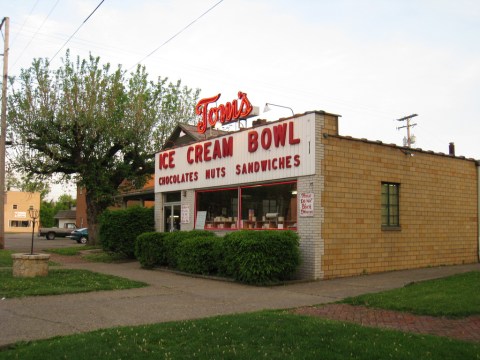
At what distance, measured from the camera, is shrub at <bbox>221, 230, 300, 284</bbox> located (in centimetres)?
1350

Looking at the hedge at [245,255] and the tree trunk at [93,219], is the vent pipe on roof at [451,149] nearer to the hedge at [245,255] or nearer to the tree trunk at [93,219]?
the hedge at [245,255]

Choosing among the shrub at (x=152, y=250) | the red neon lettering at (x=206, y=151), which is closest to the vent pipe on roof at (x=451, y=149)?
the red neon lettering at (x=206, y=151)

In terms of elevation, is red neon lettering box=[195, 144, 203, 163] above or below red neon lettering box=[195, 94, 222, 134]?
below

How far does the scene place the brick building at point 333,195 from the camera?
48.3 ft

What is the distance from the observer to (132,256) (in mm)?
22172

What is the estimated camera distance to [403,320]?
8.50 m

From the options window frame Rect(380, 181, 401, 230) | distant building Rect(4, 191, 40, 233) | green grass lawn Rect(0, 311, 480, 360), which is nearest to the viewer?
green grass lawn Rect(0, 311, 480, 360)

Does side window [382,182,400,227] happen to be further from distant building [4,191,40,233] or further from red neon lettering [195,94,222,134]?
distant building [4,191,40,233]

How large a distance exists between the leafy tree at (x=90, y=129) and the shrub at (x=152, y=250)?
1128 cm

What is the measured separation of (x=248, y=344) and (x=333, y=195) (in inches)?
351

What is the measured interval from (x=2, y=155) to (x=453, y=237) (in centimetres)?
2195

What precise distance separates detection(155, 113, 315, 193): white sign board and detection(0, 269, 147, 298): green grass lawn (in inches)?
205

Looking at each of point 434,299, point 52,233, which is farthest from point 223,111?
point 52,233

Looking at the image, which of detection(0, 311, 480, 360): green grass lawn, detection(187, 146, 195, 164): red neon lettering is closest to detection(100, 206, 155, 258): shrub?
detection(187, 146, 195, 164): red neon lettering
